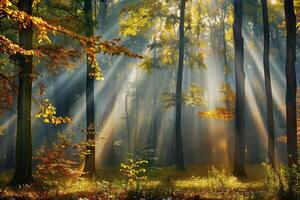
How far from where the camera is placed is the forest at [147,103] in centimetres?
1053

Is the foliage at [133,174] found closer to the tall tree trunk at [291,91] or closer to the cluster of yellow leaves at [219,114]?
the tall tree trunk at [291,91]

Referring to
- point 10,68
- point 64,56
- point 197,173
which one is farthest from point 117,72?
point 64,56

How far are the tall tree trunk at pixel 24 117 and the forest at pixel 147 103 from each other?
0.03 metres

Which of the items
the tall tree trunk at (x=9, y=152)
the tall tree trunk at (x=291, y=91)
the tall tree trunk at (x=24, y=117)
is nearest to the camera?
the tall tree trunk at (x=24, y=117)

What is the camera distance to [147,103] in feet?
166

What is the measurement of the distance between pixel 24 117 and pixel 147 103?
38100 mm

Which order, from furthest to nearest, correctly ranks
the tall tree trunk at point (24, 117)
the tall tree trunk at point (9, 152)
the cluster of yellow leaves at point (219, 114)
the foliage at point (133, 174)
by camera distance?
the tall tree trunk at point (9, 152) < the cluster of yellow leaves at point (219, 114) < the tall tree trunk at point (24, 117) < the foliage at point (133, 174)

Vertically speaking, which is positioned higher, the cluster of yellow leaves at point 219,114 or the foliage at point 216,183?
the cluster of yellow leaves at point 219,114

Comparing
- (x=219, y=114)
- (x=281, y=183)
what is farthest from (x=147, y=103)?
(x=281, y=183)

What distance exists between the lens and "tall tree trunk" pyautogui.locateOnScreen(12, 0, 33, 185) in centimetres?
1258

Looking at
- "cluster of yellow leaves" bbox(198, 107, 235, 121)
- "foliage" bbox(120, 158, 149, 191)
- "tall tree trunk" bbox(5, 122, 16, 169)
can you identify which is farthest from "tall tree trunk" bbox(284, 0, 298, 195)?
"tall tree trunk" bbox(5, 122, 16, 169)

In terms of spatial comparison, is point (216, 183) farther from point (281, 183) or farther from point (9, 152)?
point (9, 152)

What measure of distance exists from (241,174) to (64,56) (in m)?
11.3

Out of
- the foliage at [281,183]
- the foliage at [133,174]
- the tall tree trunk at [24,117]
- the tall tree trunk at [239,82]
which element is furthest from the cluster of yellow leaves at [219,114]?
the foliage at [281,183]
